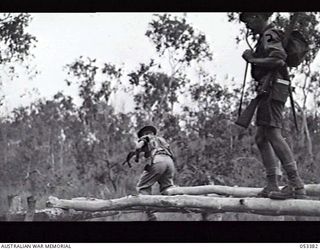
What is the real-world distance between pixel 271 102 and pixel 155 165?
2.96 feet

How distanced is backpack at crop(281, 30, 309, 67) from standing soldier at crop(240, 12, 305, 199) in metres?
0.05

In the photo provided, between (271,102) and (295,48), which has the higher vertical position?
(295,48)

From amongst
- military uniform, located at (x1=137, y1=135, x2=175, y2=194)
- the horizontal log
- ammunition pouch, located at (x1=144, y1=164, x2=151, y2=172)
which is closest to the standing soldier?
military uniform, located at (x1=137, y1=135, x2=175, y2=194)

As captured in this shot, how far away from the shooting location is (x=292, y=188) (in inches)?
189

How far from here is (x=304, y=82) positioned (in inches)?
200

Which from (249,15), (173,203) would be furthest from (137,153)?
(249,15)

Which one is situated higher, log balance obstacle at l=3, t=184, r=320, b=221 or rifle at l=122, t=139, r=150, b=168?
rifle at l=122, t=139, r=150, b=168

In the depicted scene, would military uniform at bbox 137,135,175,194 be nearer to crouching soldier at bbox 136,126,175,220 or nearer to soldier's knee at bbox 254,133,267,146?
crouching soldier at bbox 136,126,175,220

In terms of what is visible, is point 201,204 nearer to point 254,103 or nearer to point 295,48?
point 254,103

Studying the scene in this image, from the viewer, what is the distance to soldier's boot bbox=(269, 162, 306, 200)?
15.7 feet

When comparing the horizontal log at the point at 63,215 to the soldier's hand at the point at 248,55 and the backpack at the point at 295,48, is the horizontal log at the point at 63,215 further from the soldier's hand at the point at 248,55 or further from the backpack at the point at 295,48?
the backpack at the point at 295,48

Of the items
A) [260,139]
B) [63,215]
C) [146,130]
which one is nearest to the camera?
[260,139]
